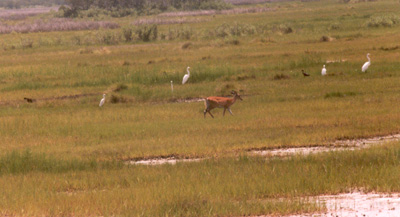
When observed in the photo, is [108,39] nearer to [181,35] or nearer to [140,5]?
[181,35]

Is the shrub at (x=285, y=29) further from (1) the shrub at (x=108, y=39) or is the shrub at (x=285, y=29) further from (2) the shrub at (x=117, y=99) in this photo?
(2) the shrub at (x=117, y=99)

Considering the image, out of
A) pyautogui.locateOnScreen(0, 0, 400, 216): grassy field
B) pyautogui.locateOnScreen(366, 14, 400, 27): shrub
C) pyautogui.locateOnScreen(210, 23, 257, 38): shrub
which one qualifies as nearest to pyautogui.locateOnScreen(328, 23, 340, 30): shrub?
pyautogui.locateOnScreen(366, 14, 400, 27): shrub

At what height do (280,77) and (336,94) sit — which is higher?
(336,94)

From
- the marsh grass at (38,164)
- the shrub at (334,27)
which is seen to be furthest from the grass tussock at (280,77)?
the shrub at (334,27)

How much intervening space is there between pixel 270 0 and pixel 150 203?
13175 cm

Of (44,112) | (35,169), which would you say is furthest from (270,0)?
(35,169)

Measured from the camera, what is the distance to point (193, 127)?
17609 millimetres

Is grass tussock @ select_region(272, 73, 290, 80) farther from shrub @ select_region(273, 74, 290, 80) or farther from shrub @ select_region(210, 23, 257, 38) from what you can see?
shrub @ select_region(210, 23, 257, 38)

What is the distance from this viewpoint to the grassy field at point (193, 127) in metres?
9.94

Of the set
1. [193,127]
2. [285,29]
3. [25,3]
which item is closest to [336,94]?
[193,127]

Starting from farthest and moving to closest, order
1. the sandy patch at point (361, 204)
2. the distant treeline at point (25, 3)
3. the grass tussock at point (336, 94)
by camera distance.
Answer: the distant treeline at point (25, 3), the grass tussock at point (336, 94), the sandy patch at point (361, 204)

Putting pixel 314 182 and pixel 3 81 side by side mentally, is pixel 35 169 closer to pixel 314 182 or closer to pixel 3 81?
pixel 314 182

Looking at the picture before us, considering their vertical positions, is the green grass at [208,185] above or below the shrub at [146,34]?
above

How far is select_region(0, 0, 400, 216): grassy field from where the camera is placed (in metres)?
9.94
